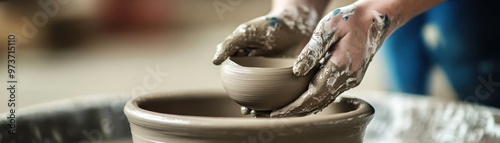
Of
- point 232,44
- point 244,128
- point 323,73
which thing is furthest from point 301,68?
point 232,44

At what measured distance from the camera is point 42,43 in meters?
4.33

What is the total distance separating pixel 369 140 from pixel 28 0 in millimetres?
3172

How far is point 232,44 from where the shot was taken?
126 cm

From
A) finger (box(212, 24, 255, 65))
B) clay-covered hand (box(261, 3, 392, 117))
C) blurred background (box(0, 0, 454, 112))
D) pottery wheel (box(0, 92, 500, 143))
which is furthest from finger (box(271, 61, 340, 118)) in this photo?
blurred background (box(0, 0, 454, 112))

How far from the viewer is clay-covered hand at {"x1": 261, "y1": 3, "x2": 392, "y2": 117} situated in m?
1.03

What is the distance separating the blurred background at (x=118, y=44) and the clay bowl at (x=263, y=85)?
2473mm

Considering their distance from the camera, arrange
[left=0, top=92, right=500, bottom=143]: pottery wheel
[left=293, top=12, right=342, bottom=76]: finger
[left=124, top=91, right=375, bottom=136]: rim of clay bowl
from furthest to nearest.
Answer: [left=0, top=92, right=500, bottom=143]: pottery wheel < [left=293, top=12, right=342, bottom=76]: finger < [left=124, top=91, right=375, bottom=136]: rim of clay bowl

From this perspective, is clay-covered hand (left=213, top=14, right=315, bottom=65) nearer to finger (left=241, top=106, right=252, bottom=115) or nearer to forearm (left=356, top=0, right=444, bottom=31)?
finger (left=241, top=106, right=252, bottom=115)

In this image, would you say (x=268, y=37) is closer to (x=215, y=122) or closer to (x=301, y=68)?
(x=301, y=68)

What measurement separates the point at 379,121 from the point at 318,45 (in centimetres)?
69

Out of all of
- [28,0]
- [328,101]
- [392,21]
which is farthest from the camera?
[28,0]

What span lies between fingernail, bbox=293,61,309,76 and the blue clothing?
2.30 feet

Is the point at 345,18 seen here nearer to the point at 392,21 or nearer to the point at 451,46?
the point at 392,21

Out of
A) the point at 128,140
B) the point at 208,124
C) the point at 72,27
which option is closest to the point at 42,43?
the point at 72,27
